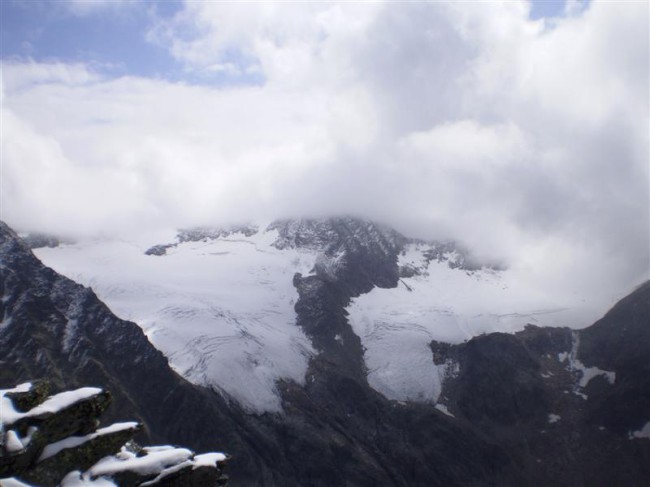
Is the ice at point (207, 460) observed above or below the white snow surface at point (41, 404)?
below

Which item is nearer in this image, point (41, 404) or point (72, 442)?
point (41, 404)

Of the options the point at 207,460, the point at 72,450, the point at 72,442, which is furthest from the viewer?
the point at 207,460

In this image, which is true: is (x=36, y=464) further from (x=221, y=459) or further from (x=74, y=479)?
(x=221, y=459)

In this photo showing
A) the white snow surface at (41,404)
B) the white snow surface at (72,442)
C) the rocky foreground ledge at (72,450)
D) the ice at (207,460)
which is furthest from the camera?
the ice at (207,460)

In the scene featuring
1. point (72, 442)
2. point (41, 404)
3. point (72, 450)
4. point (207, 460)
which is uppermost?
point (41, 404)

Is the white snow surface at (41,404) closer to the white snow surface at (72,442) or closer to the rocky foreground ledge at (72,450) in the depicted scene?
the rocky foreground ledge at (72,450)

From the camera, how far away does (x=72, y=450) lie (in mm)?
38062

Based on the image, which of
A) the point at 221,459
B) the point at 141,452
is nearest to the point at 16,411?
the point at 141,452

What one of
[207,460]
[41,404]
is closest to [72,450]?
[41,404]

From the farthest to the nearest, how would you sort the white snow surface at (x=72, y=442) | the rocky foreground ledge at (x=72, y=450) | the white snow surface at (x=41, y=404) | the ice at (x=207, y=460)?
the ice at (x=207, y=460) < the white snow surface at (x=72, y=442) < the white snow surface at (x=41, y=404) < the rocky foreground ledge at (x=72, y=450)

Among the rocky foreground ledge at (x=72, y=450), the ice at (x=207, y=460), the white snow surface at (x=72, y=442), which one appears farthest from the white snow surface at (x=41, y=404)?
the ice at (x=207, y=460)

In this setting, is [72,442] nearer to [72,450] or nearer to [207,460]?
[72,450]

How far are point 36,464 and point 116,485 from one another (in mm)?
4526

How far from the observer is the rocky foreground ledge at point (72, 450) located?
3562 cm
